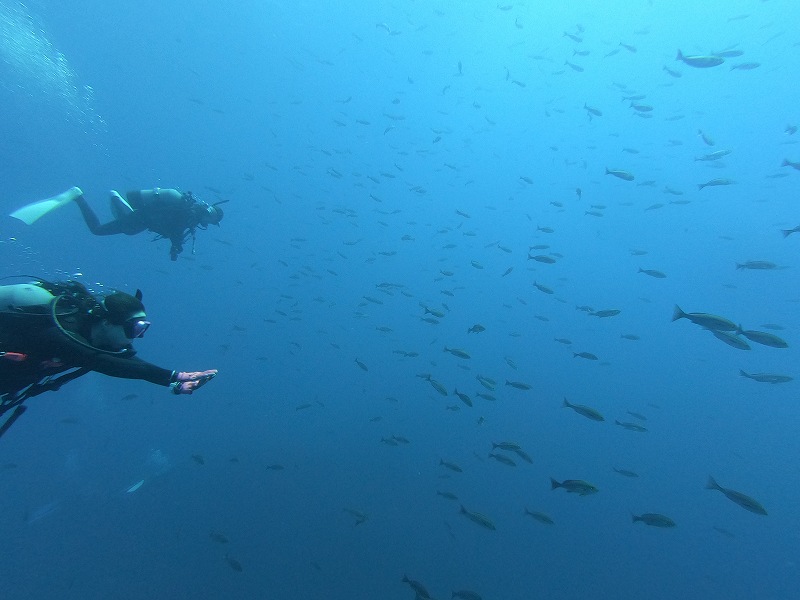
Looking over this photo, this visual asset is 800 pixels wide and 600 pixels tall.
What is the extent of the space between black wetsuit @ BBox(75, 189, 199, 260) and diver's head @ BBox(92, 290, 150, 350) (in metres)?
6.33

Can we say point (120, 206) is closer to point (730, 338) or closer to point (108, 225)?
point (108, 225)

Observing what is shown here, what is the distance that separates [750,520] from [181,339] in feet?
159

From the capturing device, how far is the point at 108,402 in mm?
26969

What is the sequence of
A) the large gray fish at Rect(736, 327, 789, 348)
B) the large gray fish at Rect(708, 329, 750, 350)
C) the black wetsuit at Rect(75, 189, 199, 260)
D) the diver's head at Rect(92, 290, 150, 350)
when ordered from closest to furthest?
the diver's head at Rect(92, 290, 150, 350)
the large gray fish at Rect(708, 329, 750, 350)
the large gray fish at Rect(736, 327, 789, 348)
the black wetsuit at Rect(75, 189, 199, 260)

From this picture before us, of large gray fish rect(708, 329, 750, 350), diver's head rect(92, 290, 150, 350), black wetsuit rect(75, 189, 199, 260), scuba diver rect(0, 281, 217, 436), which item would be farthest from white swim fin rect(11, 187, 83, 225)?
large gray fish rect(708, 329, 750, 350)

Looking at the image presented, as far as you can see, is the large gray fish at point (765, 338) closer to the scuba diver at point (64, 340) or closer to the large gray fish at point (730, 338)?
the large gray fish at point (730, 338)

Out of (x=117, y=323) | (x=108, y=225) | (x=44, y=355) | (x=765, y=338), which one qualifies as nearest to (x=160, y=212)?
(x=108, y=225)

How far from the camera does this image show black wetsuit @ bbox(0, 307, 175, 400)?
9.27 ft

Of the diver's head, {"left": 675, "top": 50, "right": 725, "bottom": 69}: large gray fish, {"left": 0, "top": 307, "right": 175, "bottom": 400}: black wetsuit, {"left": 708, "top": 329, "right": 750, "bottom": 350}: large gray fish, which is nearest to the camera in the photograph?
{"left": 0, "top": 307, "right": 175, "bottom": 400}: black wetsuit

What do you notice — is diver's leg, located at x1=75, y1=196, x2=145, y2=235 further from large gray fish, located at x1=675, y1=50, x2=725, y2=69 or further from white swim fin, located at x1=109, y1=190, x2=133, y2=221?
large gray fish, located at x1=675, y1=50, x2=725, y2=69

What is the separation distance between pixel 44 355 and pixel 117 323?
472mm

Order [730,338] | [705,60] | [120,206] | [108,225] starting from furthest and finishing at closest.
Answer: [705,60], [108,225], [120,206], [730,338]

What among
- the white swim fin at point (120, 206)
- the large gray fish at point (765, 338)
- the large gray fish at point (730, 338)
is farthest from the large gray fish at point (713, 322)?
the white swim fin at point (120, 206)

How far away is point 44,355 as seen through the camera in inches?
113
